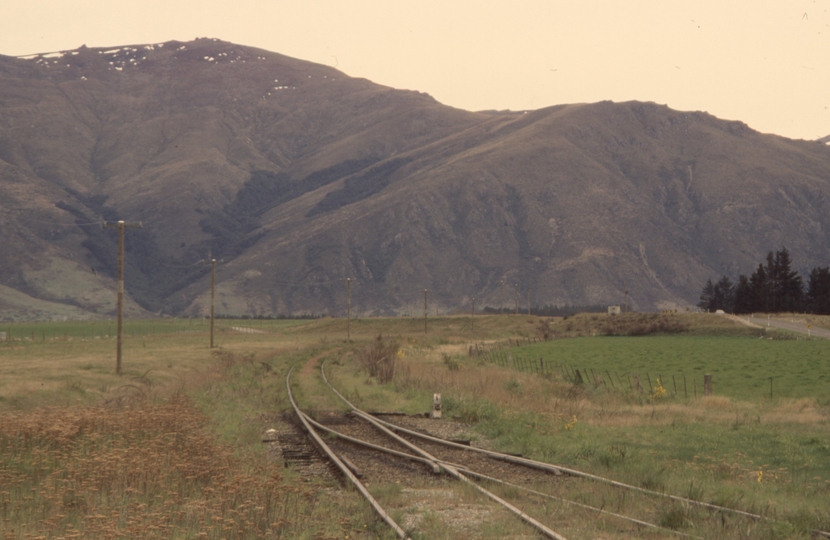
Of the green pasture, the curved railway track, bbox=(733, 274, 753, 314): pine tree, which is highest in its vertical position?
bbox=(733, 274, 753, 314): pine tree

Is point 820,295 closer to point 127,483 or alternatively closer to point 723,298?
point 723,298

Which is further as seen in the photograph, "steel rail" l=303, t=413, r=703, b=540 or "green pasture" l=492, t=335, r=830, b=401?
"green pasture" l=492, t=335, r=830, b=401

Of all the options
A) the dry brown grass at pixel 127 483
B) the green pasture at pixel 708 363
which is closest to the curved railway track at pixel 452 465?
the dry brown grass at pixel 127 483

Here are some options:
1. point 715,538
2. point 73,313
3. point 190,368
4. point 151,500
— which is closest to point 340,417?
point 151,500

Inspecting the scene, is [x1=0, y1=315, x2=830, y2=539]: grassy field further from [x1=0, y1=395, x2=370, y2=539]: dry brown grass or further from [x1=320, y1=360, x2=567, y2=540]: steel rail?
[x1=320, y1=360, x2=567, y2=540]: steel rail

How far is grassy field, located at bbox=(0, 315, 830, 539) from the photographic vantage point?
10.4m

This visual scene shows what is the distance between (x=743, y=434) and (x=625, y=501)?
9434 millimetres

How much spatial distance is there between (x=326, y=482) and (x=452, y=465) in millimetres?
2692

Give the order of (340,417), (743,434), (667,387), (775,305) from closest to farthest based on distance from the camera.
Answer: (743,434) → (340,417) → (667,387) → (775,305)

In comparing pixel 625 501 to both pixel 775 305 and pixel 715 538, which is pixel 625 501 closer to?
pixel 715 538

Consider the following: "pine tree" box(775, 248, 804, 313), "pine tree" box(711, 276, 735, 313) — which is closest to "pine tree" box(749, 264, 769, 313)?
"pine tree" box(775, 248, 804, 313)

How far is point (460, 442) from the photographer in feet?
61.5

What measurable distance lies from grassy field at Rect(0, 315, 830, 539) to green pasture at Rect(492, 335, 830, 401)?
461mm

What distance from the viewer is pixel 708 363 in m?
49.3
